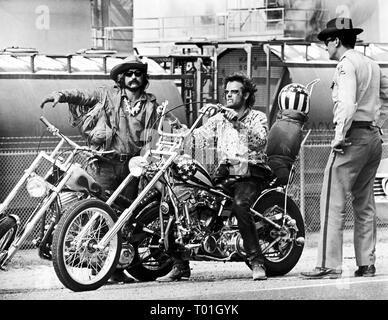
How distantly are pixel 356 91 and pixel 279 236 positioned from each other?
3.87 ft

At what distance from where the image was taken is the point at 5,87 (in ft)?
31.3

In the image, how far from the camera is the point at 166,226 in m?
7.51

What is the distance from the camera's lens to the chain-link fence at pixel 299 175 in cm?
780

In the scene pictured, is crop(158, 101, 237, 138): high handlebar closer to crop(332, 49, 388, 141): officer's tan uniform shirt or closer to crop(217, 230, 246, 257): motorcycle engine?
crop(332, 49, 388, 141): officer's tan uniform shirt

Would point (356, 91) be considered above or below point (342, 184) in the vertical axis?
above

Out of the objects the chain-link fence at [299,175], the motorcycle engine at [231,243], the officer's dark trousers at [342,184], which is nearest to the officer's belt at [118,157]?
the chain-link fence at [299,175]

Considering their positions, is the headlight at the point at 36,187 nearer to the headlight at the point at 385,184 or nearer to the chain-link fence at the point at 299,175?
the chain-link fence at the point at 299,175

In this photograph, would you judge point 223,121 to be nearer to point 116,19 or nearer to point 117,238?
point 117,238

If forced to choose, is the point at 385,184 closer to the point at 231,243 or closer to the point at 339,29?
the point at 231,243

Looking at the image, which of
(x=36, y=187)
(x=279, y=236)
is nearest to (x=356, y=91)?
(x=279, y=236)

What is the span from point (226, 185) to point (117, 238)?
3.15ft

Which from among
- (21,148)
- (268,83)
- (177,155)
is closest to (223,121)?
(177,155)

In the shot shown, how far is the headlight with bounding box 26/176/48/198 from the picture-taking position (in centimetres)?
705

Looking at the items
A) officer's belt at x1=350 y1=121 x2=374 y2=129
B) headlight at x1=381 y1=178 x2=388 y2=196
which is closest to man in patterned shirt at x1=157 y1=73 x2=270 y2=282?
officer's belt at x1=350 y1=121 x2=374 y2=129
